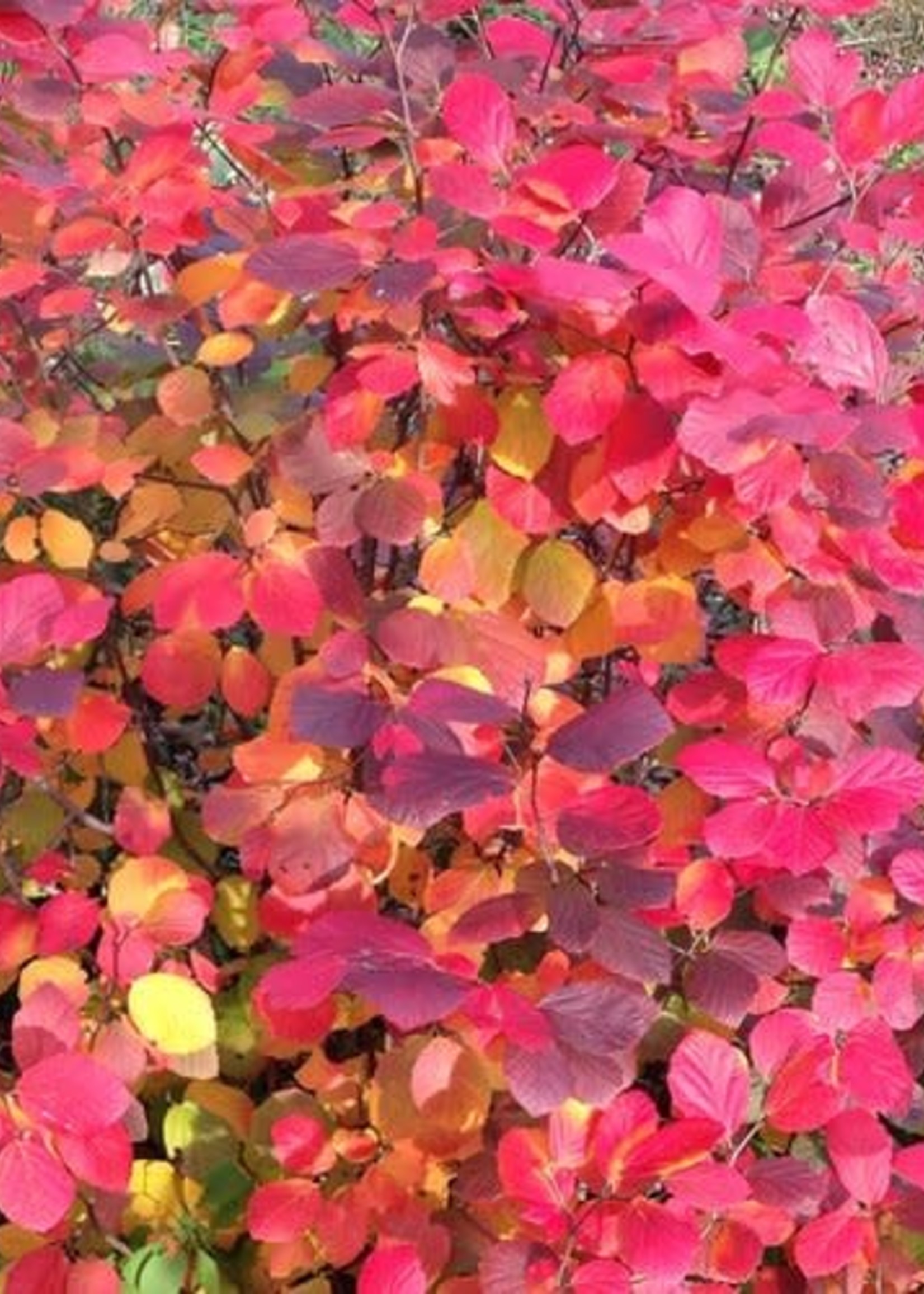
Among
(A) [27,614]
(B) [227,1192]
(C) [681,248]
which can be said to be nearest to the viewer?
(C) [681,248]

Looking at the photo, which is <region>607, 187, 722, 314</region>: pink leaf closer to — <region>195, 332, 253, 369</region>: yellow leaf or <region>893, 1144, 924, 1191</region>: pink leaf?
<region>195, 332, 253, 369</region>: yellow leaf

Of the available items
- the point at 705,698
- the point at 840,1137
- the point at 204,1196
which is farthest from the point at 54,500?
the point at 840,1137

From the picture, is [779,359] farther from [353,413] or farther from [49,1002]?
[49,1002]

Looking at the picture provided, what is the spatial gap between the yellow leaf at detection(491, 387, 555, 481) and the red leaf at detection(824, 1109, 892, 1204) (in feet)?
1.54

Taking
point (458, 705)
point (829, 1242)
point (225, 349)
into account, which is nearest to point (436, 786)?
point (458, 705)

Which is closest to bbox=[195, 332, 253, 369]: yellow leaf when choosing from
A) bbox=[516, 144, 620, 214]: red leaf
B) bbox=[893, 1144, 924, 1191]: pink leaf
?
bbox=[516, 144, 620, 214]: red leaf

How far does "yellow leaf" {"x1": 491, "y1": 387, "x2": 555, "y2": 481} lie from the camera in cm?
130

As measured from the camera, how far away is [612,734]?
114 centimetres

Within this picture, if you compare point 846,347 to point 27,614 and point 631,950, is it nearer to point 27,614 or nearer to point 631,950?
point 631,950

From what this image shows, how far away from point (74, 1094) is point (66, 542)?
0.44 metres

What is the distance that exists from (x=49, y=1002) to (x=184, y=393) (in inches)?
16.3

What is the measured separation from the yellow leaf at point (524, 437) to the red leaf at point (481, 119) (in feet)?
0.48

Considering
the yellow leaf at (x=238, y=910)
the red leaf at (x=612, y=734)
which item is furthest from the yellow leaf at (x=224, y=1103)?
the red leaf at (x=612, y=734)

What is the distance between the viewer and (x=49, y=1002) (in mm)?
1264
